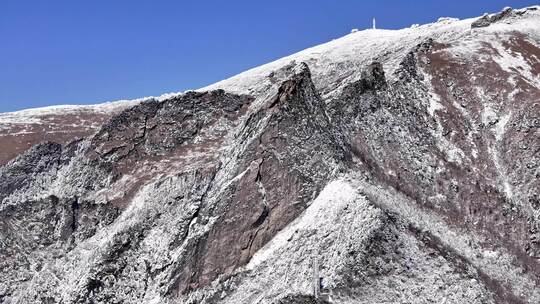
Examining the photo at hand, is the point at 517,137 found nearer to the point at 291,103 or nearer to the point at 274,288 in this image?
the point at 291,103

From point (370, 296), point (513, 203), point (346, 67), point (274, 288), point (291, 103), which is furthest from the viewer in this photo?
point (346, 67)

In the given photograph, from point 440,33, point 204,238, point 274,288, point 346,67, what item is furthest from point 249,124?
point 440,33

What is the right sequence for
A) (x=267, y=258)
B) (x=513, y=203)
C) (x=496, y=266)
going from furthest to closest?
(x=513, y=203)
(x=496, y=266)
(x=267, y=258)

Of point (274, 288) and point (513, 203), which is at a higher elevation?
point (274, 288)

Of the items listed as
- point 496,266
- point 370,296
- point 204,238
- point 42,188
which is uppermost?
point 42,188

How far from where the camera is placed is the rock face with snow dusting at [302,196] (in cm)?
3556

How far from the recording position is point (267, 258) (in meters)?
37.4

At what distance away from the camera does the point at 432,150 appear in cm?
5069

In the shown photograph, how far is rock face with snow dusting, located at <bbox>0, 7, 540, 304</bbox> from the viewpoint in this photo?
35.6 metres

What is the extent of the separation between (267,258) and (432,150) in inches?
802

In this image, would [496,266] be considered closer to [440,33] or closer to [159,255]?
[159,255]

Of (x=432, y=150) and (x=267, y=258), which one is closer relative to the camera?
(x=267, y=258)

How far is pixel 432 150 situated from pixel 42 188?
3535 cm

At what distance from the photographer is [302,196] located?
4034 cm
